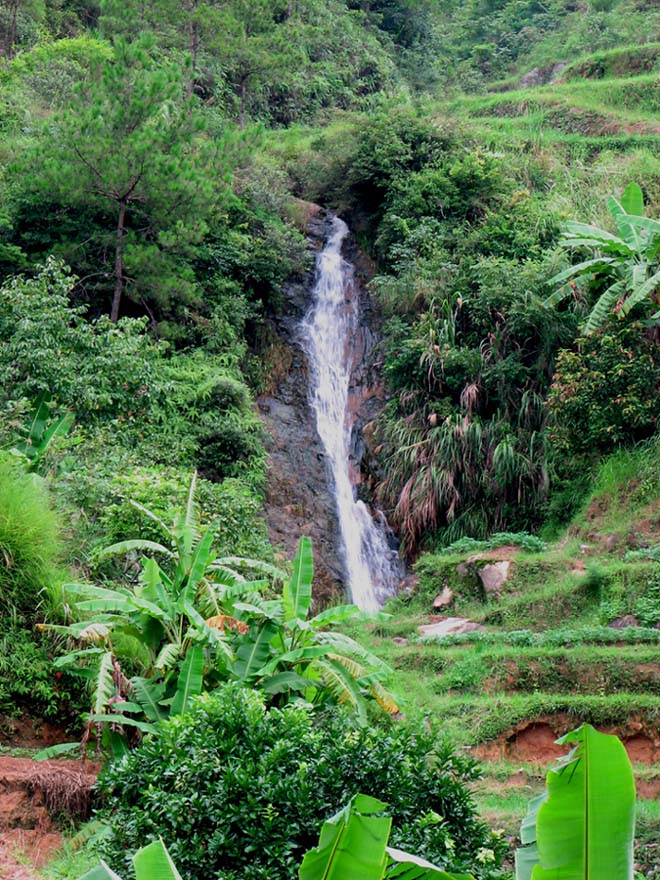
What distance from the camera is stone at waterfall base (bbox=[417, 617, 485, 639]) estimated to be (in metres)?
14.1

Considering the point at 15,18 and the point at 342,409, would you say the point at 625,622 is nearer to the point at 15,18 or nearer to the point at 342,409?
the point at 342,409

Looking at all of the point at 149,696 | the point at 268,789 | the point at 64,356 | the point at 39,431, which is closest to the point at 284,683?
the point at 149,696

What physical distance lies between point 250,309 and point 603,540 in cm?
988

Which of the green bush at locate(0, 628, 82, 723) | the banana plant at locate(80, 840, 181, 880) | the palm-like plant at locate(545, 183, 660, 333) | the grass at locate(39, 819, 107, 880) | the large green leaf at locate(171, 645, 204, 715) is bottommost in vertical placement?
the grass at locate(39, 819, 107, 880)

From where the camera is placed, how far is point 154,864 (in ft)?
12.8

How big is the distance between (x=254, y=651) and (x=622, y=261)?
40.0 ft

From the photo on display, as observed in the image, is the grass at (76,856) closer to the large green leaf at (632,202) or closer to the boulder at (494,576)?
the boulder at (494,576)

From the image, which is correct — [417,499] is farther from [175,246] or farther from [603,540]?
[175,246]

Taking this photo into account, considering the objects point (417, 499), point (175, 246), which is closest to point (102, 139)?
point (175, 246)

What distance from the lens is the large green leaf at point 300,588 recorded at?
28.5ft

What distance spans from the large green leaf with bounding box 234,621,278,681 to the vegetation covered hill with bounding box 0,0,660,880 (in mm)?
35

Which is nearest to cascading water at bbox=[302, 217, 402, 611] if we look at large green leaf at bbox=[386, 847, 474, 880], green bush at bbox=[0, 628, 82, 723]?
green bush at bbox=[0, 628, 82, 723]

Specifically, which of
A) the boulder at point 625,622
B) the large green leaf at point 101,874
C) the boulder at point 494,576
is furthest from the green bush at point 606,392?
the large green leaf at point 101,874

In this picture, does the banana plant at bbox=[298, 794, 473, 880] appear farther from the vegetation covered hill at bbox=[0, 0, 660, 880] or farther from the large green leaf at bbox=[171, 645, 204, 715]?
the large green leaf at bbox=[171, 645, 204, 715]
